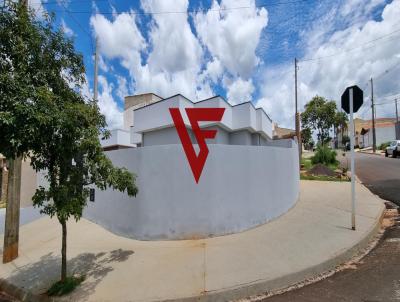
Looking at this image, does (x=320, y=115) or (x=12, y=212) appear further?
(x=320, y=115)

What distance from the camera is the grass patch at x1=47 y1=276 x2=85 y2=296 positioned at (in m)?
4.43

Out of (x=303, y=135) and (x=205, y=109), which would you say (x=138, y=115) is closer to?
(x=205, y=109)

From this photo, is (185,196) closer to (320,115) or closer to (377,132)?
(320,115)

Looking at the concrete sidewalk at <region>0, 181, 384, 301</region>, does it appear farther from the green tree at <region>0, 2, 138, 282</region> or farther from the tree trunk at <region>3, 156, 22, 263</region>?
the green tree at <region>0, 2, 138, 282</region>

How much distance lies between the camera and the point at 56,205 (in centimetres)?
419

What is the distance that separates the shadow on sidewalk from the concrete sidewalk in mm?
17

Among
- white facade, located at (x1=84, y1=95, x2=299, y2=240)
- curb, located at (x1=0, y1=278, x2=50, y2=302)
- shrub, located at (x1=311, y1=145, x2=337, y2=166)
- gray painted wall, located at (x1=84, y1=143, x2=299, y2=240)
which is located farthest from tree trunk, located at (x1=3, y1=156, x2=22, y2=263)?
shrub, located at (x1=311, y1=145, x2=337, y2=166)

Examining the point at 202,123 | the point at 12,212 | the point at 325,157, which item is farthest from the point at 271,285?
the point at 325,157

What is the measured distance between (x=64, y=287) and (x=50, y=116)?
2.76 m

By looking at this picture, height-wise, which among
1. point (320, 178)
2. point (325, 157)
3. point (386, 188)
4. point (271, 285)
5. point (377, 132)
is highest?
point (377, 132)

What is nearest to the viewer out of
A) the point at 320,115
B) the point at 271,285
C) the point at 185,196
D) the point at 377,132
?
the point at 271,285

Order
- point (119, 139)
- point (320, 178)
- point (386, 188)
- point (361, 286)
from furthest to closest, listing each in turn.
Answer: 1. point (119, 139)
2. point (320, 178)
3. point (386, 188)
4. point (361, 286)

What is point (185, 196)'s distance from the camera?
6406 mm

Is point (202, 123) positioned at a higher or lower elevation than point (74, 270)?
higher
